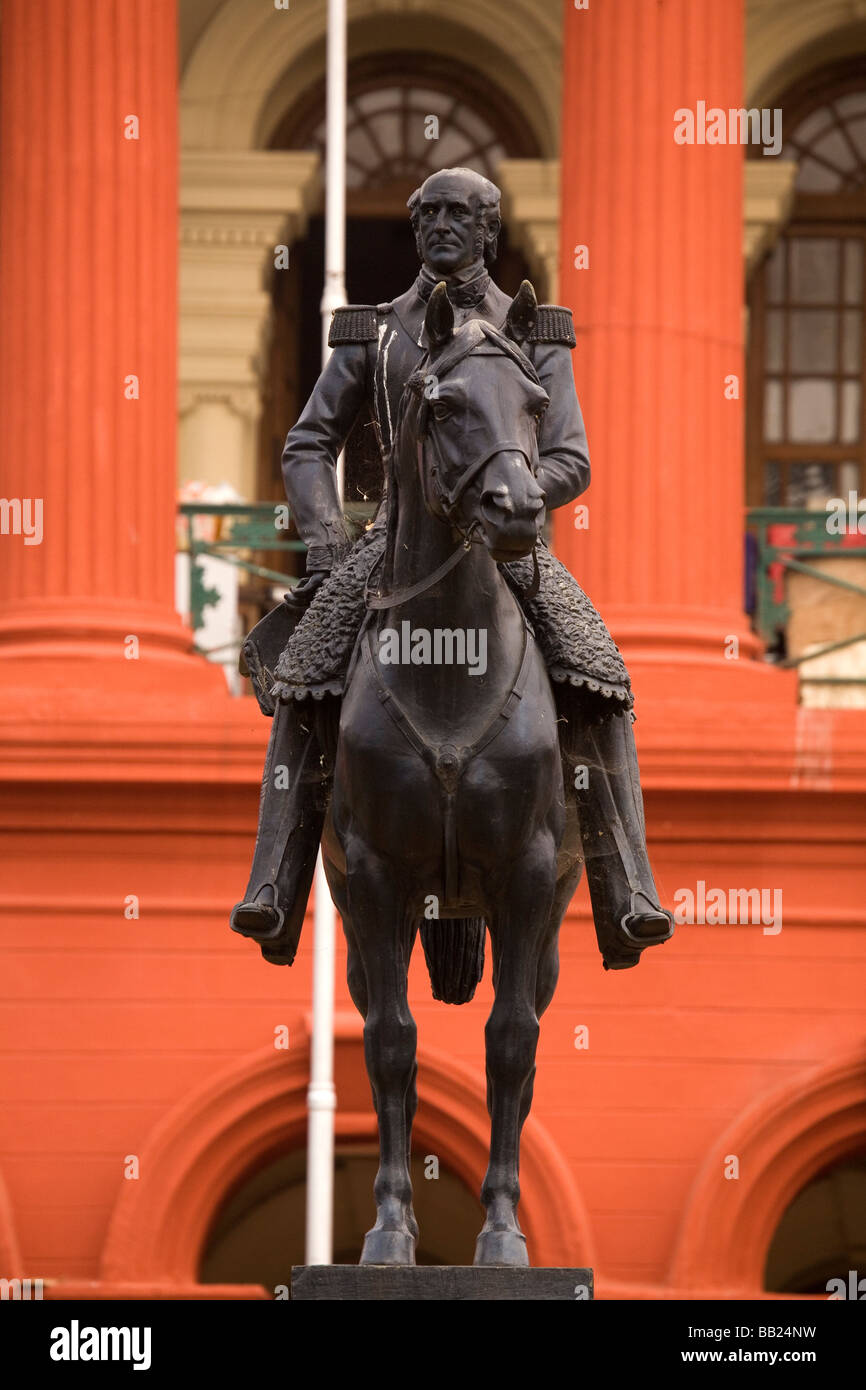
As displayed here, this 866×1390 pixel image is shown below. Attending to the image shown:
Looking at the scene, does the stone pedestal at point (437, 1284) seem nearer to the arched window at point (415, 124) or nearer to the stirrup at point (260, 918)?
the stirrup at point (260, 918)

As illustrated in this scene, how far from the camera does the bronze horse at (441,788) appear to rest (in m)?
9.34

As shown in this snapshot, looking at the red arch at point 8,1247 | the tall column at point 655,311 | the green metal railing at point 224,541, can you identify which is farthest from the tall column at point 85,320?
the red arch at point 8,1247

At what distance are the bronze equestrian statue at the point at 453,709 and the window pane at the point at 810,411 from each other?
1513 cm

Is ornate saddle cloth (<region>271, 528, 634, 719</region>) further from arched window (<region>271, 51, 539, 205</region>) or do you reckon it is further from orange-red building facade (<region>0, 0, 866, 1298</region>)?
arched window (<region>271, 51, 539, 205</region>)

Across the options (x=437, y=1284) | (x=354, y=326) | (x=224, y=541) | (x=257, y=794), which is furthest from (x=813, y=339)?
(x=437, y=1284)

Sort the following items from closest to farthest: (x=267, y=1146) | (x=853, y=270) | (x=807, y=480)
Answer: (x=267, y=1146), (x=807, y=480), (x=853, y=270)

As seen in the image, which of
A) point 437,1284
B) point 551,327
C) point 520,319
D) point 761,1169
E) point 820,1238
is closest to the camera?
point 437,1284

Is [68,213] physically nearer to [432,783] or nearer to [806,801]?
[806,801]

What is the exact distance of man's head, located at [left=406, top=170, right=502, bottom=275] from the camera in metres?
9.84

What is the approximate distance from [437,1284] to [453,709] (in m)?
1.55

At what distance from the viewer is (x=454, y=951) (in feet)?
33.9

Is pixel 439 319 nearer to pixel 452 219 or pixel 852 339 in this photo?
pixel 452 219

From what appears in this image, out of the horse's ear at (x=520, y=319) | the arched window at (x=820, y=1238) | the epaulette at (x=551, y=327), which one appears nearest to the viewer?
the horse's ear at (x=520, y=319)

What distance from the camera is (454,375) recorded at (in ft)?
29.5
